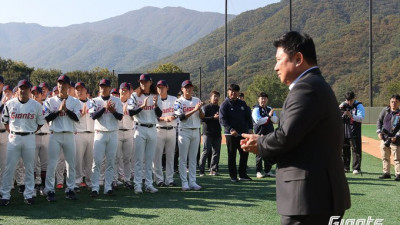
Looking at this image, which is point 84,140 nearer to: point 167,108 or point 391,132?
point 167,108

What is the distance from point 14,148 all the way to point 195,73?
356 ft

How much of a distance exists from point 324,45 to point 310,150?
9279 cm

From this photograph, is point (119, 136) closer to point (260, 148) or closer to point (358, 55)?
point (260, 148)

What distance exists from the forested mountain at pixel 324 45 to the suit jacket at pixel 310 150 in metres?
64.0

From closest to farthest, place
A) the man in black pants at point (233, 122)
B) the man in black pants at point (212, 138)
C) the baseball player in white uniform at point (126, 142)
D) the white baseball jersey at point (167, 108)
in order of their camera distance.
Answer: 1. the white baseball jersey at point (167, 108)
2. the baseball player in white uniform at point (126, 142)
3. the man in black pants at point (233, 122)
4. the man in black pants at point (212, 138)

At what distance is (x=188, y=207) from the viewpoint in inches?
288

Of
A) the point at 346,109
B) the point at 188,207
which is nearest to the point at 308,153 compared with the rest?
the point at 188,207

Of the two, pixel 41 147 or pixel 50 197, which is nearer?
pixel 50 197

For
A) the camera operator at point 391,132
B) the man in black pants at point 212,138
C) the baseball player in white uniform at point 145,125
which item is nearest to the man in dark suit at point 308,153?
the baseball player in white uniform at point 145,125

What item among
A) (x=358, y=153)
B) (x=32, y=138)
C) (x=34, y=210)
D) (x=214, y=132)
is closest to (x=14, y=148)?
(x=32, y=138)

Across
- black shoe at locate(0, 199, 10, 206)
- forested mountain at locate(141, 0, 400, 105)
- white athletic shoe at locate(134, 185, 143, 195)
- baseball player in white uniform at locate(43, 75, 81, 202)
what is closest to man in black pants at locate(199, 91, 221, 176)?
white athletic shoe at locate(134, 185, 143, 195)

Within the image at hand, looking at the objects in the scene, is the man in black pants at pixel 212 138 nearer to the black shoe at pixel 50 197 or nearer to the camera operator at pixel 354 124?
the camera operator at pixel 354 124

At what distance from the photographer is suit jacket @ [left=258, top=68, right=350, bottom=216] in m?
2.66

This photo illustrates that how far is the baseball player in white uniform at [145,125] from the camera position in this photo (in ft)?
28.3
